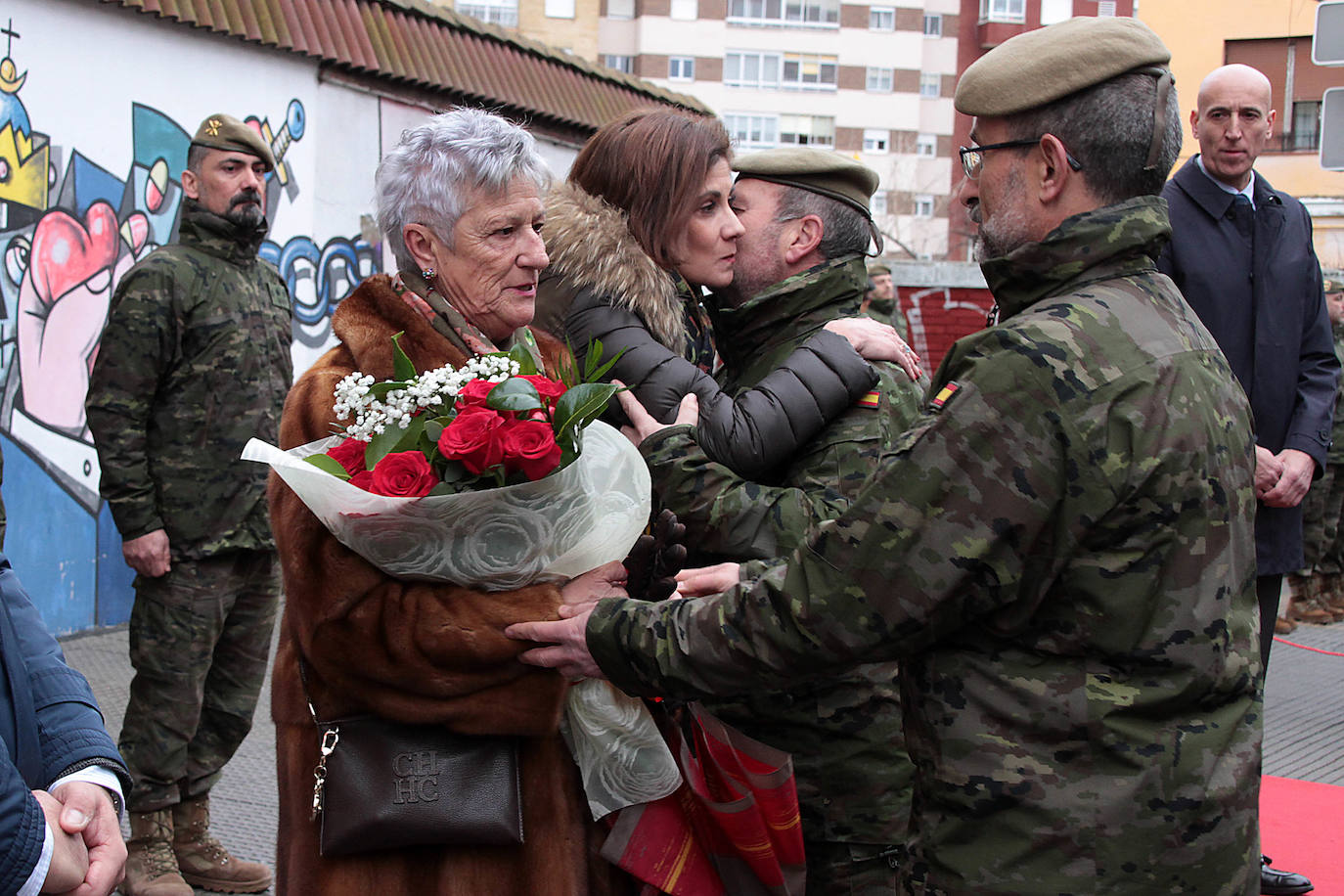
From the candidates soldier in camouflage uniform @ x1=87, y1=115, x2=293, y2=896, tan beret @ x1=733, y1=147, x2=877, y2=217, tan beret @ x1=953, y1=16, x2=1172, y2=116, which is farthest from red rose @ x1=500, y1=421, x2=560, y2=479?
soldier in camouflage uniform @ x1=87, y1=115, x2=293, y2=896

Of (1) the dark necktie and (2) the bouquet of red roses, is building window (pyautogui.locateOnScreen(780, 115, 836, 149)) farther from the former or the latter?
(2) the bouquet of red roses

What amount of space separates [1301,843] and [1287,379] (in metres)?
1.86

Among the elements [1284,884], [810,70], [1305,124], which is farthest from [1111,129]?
[810,70]

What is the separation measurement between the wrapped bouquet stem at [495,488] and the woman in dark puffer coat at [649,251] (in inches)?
18.2

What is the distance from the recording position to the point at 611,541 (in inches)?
98.8

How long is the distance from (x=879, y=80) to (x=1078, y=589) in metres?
54.2

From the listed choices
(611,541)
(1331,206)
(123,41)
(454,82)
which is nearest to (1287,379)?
(611,541)

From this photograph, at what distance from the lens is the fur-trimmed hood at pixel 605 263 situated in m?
3.01

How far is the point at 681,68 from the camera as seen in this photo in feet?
172

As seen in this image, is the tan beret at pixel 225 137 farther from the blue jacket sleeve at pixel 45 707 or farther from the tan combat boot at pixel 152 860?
the blue jacket sleeve at pixel 45 707

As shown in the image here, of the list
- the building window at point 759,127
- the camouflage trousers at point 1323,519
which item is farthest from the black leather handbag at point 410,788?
the building window at point 759,127

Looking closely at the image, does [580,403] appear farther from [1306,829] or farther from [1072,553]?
[1306,829]

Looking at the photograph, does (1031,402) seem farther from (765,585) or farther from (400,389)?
(400,389)

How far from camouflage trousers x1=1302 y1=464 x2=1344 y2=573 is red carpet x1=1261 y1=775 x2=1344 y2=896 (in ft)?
16.2
